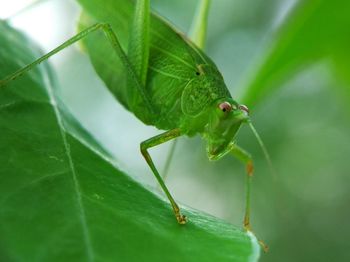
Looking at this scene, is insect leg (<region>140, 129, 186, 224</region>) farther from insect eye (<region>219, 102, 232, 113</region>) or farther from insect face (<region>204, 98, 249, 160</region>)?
insect eye (<region>219, 102, 232, 113</region>)

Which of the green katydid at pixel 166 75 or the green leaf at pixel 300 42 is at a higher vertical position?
the green katydid at pixel 166 75

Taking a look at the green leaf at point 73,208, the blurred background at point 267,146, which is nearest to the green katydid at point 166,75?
the green leaf at point 73,208

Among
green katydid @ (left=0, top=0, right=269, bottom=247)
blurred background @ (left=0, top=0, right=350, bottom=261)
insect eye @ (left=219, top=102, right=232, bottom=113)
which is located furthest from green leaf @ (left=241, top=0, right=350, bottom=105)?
blurred background @ (left=0, top=0, right=350, bottom=261)

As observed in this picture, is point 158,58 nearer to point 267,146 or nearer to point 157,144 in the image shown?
point 157,144

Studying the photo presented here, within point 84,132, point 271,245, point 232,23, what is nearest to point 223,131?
point 84,132

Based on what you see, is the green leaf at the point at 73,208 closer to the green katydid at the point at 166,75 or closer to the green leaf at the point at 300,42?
the green katydid at the point at 166,75
